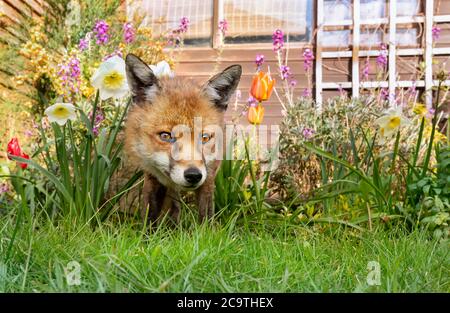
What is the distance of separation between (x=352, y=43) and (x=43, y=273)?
7398 millimetres

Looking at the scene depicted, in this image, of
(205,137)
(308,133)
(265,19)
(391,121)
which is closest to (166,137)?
(205,137)

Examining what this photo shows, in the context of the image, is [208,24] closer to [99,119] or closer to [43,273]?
[99,119]

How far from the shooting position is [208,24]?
8508 millimetres

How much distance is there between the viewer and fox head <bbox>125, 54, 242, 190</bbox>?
7.09 ft

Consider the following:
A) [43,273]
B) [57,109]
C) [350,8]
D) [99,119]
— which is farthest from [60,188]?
[350,8]

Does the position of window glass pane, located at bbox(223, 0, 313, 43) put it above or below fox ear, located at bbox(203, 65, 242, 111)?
above

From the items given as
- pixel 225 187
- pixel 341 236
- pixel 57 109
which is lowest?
pixel 341 236

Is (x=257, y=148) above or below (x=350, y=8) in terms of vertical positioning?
below

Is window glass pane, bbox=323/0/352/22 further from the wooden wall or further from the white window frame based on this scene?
the wooden wall

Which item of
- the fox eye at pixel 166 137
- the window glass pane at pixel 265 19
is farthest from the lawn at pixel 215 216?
the window glass pane at pixel 265 19

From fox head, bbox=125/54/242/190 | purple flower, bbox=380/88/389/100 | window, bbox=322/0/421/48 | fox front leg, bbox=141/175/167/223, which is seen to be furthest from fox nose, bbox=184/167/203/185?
window, bbox=322/0/421/48

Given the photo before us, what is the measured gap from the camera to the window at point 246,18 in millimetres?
8305

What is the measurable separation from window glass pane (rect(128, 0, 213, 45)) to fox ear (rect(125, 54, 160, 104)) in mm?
6354

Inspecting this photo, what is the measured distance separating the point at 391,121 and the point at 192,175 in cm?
133
